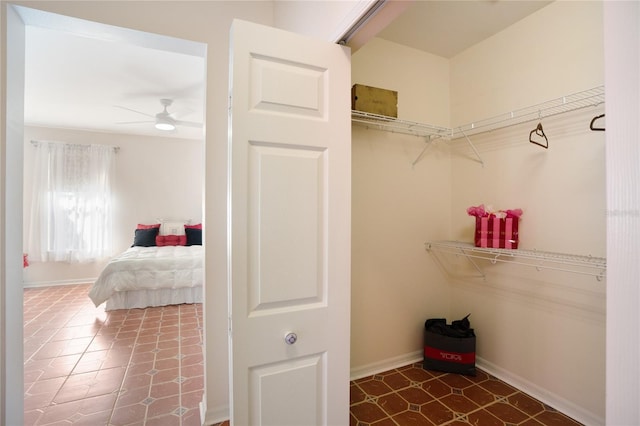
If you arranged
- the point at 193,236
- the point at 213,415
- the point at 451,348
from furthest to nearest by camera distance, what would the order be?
the point at 193,236 < the point at 451,348 < the point at 213,415

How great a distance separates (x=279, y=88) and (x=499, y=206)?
1.98 m

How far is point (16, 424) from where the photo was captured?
1.58m

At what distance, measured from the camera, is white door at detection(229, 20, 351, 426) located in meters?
1.18

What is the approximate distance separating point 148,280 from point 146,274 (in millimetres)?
88

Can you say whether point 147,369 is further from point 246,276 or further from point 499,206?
point 499,206

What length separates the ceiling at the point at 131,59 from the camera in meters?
1.85

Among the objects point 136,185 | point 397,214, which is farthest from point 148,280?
point 397,214

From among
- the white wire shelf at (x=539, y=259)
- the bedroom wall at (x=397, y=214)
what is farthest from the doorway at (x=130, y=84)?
the white wire shelf at (x=539, y=259)

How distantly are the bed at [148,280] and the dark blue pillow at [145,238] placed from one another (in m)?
0.60

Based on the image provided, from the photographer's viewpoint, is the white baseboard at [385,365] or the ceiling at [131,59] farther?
the white baseboard at [385,365]

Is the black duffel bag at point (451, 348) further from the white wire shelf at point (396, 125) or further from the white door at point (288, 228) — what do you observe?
the white wire shelf at point (396, 125)

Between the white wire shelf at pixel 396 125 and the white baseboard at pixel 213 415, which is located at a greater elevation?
the white wire shelf at pixel 396 125

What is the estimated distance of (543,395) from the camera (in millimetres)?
2023

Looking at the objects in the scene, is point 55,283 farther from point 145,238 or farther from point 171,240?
point 171,240
